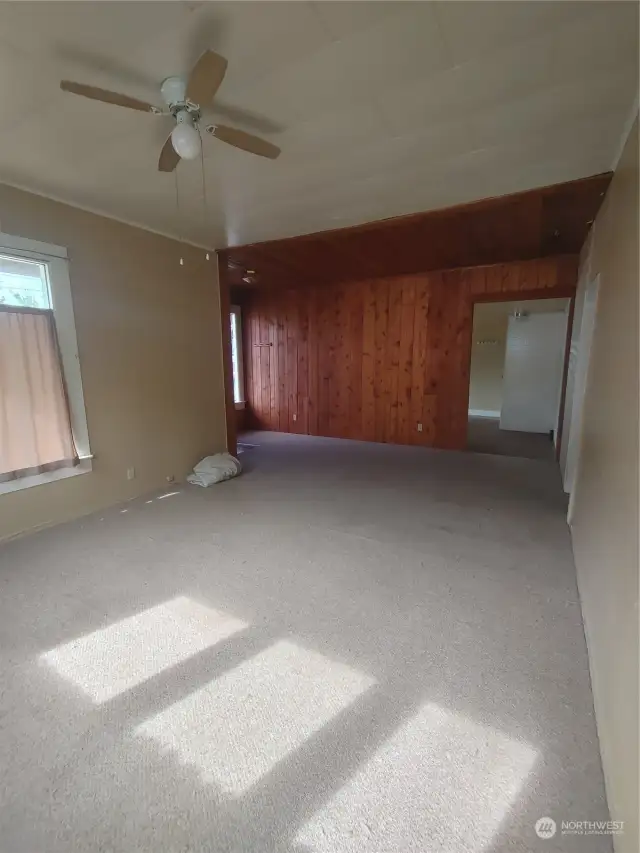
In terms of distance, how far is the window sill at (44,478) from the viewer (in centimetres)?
288

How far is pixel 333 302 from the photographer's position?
6230 millimetres

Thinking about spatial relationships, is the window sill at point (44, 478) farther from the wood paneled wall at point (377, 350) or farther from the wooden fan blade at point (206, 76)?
the wood paneled wall at point (377, 350)

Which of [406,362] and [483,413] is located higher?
[406,362]

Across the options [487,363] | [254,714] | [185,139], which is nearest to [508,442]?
[487,363]

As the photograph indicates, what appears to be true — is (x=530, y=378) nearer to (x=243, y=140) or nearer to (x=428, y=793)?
(x=243, y=140)

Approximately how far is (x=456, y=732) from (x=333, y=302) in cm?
574

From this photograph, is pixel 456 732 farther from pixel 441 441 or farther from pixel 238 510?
pixel 441 441

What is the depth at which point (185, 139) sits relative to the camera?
5.78ft

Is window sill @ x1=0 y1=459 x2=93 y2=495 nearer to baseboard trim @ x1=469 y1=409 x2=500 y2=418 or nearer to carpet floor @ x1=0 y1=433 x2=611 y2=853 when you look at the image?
carpet floor @ x1=0 y1=433 x2=611 y2=853

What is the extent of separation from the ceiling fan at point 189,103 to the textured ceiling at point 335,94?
10 cm

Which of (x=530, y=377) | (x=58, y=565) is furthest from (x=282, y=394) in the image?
(x=58, y=565)

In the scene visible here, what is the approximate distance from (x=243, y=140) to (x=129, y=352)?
233cm

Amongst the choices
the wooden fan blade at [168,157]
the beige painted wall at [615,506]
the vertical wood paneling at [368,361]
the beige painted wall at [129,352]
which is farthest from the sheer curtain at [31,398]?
the vertical wood paneling at [368,361]

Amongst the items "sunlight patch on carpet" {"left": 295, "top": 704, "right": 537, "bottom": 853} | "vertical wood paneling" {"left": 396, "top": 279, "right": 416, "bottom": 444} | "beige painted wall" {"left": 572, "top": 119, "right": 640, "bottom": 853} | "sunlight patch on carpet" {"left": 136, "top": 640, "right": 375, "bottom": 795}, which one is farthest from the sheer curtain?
"vertical wood paneling" {"left": 396, "top": 279, "right": 416, "bottom": 444}
